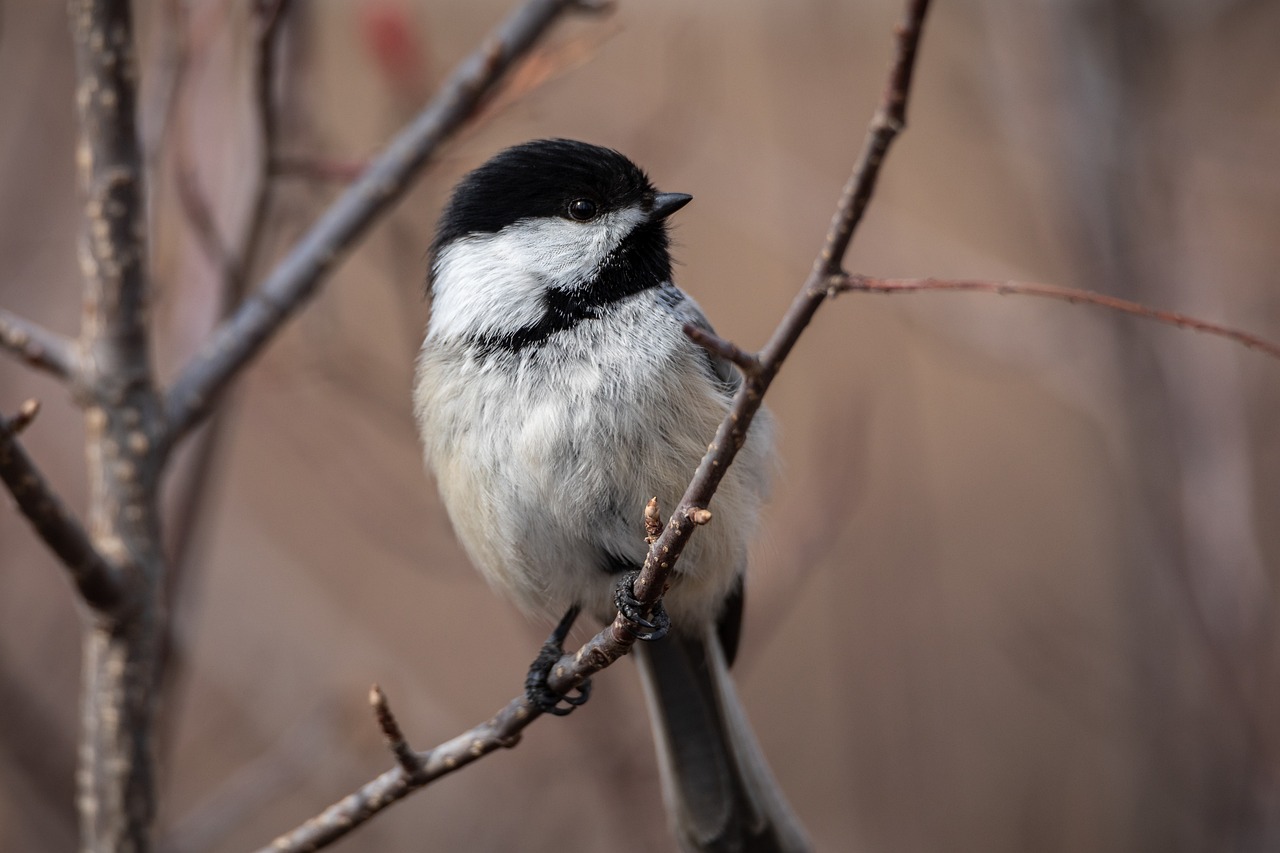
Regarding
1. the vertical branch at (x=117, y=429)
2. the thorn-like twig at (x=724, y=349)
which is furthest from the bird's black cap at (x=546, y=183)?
the thorn-like twig at (x=724, y=349)

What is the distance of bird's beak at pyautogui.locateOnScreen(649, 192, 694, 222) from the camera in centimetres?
219

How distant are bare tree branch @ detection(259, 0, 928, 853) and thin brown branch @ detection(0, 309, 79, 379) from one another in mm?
876

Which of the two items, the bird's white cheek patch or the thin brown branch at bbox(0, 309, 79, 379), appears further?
the bird's white cheek patch

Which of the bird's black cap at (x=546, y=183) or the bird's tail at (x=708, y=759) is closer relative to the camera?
the bird's black cap at (x=546, y=183)

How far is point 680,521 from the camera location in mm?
1441

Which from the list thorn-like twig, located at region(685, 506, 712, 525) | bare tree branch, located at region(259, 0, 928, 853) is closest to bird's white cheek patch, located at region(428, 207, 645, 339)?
bare tree branch, located at region(259, 0, 928, 853)

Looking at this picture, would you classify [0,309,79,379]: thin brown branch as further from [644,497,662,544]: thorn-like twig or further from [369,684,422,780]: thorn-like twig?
[644,497,662,544]: thorn-like twig

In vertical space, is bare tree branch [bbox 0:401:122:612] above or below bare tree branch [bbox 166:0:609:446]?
below

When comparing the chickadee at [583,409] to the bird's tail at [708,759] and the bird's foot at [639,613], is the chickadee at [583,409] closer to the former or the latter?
the bird's tail at [708,759]

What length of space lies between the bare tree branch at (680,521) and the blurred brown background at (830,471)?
0.81m

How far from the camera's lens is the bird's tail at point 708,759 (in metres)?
2.38

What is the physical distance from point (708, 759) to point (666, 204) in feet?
3.97

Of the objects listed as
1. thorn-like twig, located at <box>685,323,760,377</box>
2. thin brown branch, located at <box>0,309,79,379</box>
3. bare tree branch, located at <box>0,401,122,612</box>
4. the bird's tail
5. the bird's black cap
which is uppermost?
the bird's black cap

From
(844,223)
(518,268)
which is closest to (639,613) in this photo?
(844,223)
